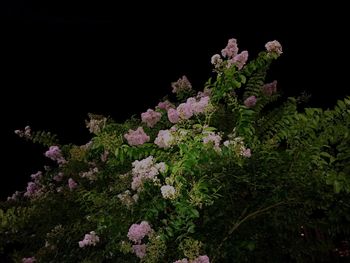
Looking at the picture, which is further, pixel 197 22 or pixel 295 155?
pixel 197 22

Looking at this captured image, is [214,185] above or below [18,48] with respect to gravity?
below

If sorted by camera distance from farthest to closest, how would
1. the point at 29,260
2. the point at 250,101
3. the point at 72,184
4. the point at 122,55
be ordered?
the point at 122,55 < the point at 72,184 < the point at 29,260 < the point at 250,101

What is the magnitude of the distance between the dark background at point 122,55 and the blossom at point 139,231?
3.19m

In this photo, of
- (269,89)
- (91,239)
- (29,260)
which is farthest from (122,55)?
(91,239)

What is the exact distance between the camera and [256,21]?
5.93 metres

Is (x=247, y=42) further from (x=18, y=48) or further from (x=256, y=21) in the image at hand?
(x=18, y=48)

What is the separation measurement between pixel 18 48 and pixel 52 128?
95 centimetres

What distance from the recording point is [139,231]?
3.04 m

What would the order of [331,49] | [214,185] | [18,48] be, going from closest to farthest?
1. [214,185]
2. [331,49]
3. [18,48]

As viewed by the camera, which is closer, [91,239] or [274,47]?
[274,47]

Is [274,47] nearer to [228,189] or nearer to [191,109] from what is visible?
[191,109]

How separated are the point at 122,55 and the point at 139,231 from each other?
3.62 m

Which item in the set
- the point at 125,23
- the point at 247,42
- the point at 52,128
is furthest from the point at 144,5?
the point at 52,128

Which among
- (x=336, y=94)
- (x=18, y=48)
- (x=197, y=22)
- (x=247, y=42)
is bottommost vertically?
(x=336, y=94)
